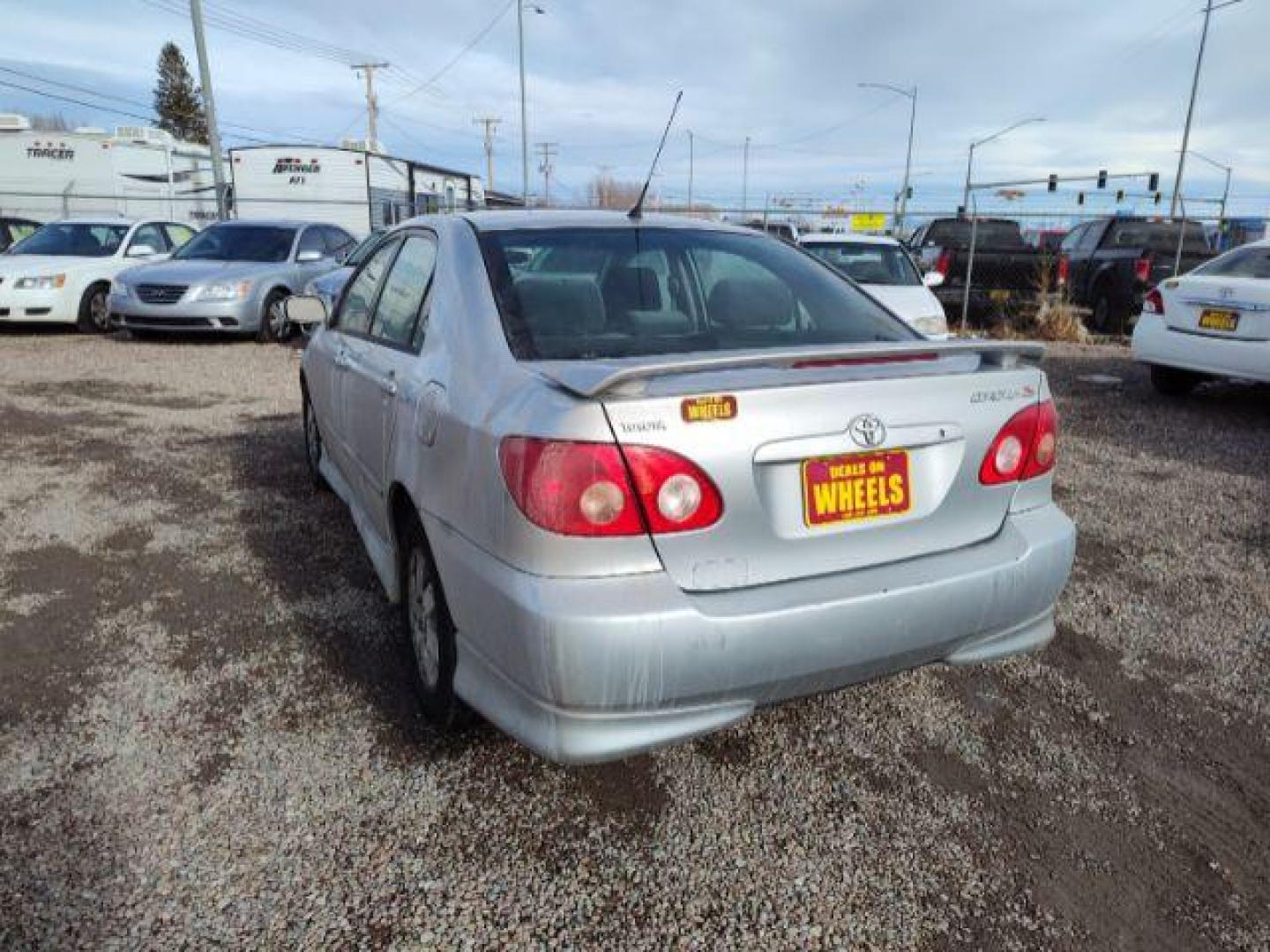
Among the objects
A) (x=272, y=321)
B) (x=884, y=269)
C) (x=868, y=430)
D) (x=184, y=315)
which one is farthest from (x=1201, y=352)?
(x=184, y=315)

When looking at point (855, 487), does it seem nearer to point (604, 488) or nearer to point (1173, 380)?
point (604, 488)

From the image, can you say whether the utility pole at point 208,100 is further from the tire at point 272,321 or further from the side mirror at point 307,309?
the side mirror at point 307,309

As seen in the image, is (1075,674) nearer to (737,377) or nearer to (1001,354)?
(1001,354)

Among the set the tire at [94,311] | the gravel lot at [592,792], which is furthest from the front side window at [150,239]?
the gravel lot at [592,792]

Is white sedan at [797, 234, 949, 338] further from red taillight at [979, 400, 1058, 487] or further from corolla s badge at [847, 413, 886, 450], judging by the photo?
corolla s badge at [847, 413, 886, 450]

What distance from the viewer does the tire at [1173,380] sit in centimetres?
831

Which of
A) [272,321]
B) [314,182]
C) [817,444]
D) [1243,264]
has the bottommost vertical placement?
[272,321]

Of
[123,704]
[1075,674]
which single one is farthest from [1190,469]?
[123,704]

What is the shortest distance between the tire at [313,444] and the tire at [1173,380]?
721cm

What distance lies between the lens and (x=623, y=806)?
8.11 feet

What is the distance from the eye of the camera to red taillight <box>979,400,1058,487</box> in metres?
2.43

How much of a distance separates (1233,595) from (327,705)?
144 inches

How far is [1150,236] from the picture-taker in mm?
13867

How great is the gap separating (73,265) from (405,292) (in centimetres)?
1117
